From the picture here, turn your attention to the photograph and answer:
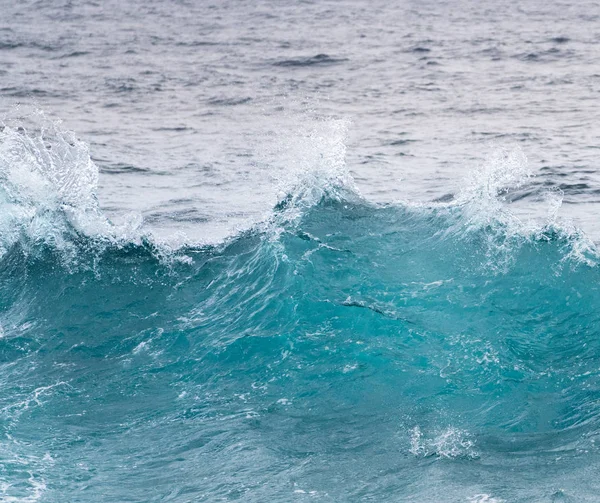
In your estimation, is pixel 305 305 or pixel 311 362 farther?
pixel 305 305

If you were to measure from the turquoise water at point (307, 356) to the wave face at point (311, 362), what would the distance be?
0.07 feet

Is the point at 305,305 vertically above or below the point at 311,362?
above

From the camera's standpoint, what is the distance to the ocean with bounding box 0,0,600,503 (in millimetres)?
5891

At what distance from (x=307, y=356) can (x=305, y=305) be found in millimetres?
783

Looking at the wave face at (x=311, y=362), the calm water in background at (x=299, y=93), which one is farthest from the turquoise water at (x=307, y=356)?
the calm water in background at (x=299, y=93)

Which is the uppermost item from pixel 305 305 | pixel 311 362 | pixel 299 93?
pixel 299 93

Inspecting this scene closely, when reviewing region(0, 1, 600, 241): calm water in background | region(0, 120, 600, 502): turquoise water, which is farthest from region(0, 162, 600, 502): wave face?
region(0, 1, 600, 241): calm water in background

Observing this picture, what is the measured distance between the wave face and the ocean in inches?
0.9

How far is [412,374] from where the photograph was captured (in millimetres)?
7172

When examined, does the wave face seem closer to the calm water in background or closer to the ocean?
the ocean

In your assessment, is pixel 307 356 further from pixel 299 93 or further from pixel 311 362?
pixel 299 93

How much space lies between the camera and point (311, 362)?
746 centimetres

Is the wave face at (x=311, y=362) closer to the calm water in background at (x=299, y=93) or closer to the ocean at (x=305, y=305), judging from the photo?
the ocean at (x=305, y=305)

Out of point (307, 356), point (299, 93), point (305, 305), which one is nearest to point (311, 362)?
point (307, 356)
